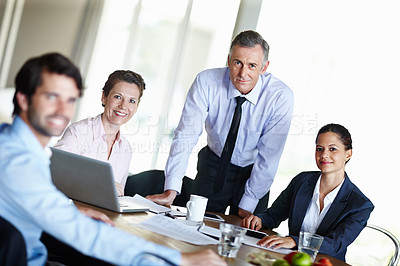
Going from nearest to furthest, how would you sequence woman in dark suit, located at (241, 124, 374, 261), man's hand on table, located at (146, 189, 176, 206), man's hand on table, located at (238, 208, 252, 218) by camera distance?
1. woman in dark suit, located at (241, 124, 374, 261)
2. man's hand on table, located at (146, 189, 176, 206)
3. man's hand on table, located at (238, 208, 252, 218)

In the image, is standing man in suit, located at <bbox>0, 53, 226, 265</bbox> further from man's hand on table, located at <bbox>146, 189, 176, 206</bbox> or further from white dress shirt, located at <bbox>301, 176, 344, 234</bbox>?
white dress shirt, located at <bbox>301, 176, 344, 234</bbox>

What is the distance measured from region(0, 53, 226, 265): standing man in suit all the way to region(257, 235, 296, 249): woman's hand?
0.59 meters

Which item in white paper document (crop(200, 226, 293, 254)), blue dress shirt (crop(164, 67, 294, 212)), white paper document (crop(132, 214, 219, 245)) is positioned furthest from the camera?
blue dress shirt (crop(164, 67, 294, 212))

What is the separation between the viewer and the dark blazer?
1.98 m

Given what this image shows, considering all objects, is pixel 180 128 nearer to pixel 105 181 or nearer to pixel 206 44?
pixel 105 181

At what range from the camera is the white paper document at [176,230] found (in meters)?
1.55

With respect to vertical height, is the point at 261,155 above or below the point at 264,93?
below

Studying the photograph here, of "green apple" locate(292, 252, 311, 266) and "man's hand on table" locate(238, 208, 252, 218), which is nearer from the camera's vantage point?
"green apple" locate(292, 252, 311, 266)

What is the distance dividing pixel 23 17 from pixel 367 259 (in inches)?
202

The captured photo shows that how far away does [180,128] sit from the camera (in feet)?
8.93

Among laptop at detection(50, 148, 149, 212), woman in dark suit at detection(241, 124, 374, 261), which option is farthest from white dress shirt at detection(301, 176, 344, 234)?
laptop at detection(50, 148, 149, 212)

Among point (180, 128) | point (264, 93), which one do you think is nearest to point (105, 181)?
point (180, 128)

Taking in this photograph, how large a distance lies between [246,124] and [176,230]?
1214 mm

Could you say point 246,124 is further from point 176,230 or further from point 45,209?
point 45,209
